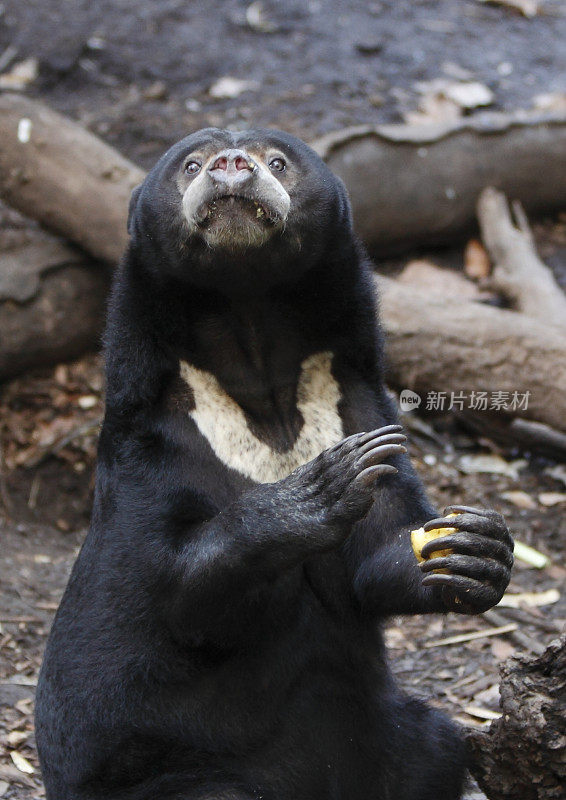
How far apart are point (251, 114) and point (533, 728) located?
6376 millimetres

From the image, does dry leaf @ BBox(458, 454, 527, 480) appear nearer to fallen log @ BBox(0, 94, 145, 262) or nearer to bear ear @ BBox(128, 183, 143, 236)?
fallen log @ BBox(0, 94, 145, 262)

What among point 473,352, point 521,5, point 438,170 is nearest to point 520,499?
point 473,352

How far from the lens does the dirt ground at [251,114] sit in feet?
17.0

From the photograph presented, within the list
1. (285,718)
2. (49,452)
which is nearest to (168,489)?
(285,718)

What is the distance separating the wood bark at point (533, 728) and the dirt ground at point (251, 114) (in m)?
0.55

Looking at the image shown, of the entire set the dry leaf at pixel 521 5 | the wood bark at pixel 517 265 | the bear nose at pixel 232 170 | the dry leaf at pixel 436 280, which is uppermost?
the bear nose at pixel 232 170

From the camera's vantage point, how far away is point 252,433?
3.77 m

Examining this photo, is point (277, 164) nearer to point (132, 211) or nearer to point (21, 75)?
point (132, 211)

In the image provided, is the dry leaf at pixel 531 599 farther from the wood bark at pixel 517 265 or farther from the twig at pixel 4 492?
the twig at pixel 4 492

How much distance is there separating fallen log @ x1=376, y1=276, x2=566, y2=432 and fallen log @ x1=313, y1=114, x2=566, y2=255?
4.15 ft

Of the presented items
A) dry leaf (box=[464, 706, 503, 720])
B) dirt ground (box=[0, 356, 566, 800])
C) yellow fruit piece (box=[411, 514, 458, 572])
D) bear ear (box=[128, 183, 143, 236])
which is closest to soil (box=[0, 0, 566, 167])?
dirt ground (box=[0, 356, 566, 800])

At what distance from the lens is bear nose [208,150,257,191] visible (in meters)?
3.53

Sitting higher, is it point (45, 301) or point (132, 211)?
point (132, 211)

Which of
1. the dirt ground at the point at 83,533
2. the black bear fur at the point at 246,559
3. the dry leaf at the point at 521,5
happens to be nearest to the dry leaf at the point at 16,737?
the dirt ground at the point at 83,533
